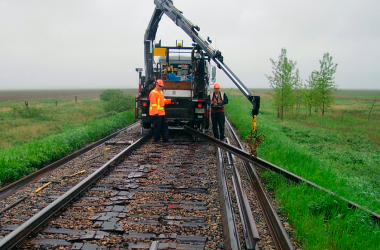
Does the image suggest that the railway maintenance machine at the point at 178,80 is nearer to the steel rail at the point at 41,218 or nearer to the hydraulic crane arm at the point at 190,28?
the hydraulic crane arm at the point at 190,28

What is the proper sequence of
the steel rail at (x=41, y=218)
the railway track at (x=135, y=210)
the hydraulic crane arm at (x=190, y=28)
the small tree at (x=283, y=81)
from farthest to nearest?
the small tree at (x=283, y=81) < the hydraulic crane arm at (x=190, y=28) < the railway track at (x=135, y=210) < the steel rail at (x=41, y=218)

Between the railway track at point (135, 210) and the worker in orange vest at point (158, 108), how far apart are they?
2878mm

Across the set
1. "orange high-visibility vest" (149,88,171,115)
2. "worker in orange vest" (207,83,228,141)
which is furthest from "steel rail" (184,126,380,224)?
"orange high-visibility vest" (149,88,171,115)

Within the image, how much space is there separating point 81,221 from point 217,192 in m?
2.45

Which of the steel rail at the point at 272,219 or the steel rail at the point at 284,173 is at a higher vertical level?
the steel rail at the point at 284,173

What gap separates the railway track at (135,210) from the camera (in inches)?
148

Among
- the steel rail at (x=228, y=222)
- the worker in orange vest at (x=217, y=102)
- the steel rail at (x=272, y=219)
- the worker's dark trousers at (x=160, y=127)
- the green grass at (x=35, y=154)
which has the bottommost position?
the steel rail at (x=272, y=219)

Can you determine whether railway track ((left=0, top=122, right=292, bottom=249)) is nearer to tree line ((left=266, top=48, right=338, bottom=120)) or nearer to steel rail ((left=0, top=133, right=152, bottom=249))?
steel rail ((left=0, top=133, right=152, bottom=249))

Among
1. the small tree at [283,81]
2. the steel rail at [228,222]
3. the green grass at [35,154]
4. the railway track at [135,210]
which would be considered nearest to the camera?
the steel rail at [228,222]

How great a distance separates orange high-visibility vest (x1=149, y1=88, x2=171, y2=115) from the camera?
9.89m

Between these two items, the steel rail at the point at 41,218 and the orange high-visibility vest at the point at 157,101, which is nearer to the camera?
the steel rail at the point at 41,218

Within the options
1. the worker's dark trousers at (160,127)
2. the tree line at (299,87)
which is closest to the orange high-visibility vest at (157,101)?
the worker's dark trousers at (160,127)

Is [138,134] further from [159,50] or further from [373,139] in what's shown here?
[373,139]

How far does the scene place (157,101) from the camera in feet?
32.8
